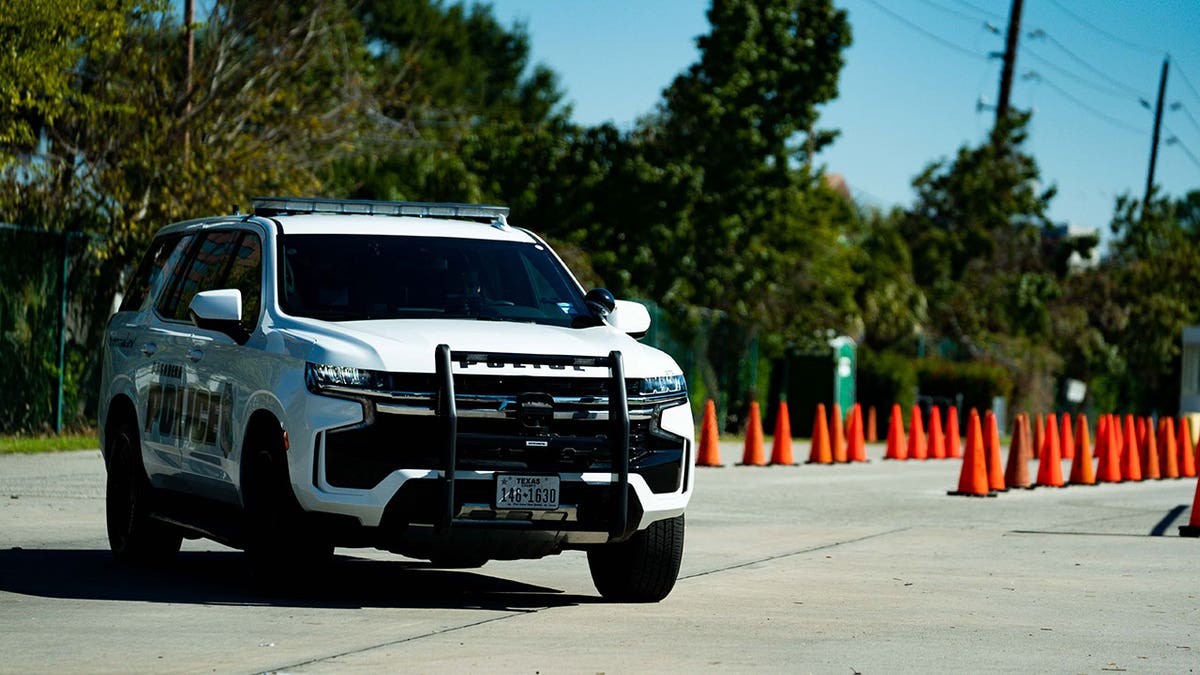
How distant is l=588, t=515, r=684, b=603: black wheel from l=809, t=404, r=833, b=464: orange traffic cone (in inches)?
534

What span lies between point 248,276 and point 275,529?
161 cm

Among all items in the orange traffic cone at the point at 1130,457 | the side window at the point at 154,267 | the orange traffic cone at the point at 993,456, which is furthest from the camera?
the orange traffic cone at the point at 1130,457

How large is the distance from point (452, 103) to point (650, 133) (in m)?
26.9

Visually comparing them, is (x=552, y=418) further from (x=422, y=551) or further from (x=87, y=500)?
(x=87, y=500)

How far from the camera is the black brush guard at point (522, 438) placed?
837 centimetres

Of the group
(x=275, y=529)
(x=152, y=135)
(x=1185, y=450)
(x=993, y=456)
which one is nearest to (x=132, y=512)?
(x=275, y=529)

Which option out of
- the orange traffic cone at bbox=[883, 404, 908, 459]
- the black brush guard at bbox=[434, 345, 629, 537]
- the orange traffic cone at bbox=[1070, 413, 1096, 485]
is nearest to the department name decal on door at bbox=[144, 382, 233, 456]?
the black brush guard at bbox=[434, 345, 629, 537]

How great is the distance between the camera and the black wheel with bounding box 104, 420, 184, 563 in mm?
10461

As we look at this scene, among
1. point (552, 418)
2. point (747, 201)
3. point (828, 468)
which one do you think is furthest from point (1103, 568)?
point (747, 201)

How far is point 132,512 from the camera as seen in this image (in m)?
10.6

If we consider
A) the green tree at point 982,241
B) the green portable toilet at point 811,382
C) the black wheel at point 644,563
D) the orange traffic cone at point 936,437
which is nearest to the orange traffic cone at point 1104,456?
the orange traffic cone at point 936,437

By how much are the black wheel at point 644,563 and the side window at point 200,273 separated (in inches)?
102

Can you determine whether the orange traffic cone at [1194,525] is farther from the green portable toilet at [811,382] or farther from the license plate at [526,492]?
the green portable toilet at [811,382]

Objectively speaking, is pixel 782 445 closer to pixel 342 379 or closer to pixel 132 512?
pixel 132 512
